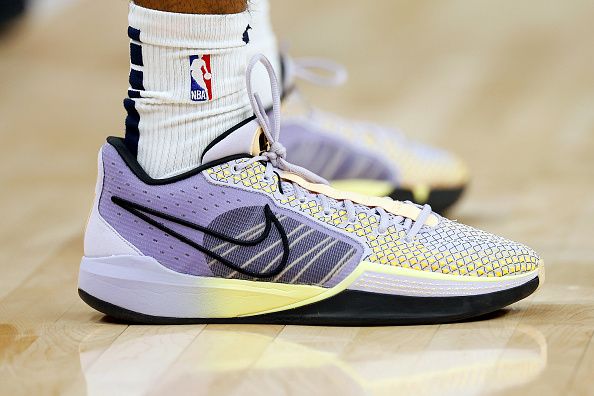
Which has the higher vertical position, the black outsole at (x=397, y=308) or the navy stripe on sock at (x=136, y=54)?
the navy stripe on sock at (x=136, y=54)

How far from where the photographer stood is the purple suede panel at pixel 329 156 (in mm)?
1798

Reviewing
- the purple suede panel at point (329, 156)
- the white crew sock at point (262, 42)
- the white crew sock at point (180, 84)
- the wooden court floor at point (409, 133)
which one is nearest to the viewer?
the wooden court floor at point (409, 133)

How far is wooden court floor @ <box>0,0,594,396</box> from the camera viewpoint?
3.70 feet

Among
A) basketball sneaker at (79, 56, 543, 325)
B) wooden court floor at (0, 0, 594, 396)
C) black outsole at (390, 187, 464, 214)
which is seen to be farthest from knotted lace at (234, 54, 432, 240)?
black outsole at (390, 187, 464, 214)

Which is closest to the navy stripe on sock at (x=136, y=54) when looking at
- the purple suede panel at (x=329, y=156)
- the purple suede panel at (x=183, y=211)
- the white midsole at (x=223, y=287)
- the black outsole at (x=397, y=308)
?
the purple suede panel at (x=183, y=211)

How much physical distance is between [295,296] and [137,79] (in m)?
0.30

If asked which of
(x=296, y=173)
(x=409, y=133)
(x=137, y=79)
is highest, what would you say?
(x=137, y=79)

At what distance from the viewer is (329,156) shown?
6.02ft

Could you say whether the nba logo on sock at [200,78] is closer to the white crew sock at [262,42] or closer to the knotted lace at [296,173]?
the knotted lace at [296,173]

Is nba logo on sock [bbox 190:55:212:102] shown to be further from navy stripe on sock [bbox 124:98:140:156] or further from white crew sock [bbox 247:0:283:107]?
A: white crew sock [bbox 247:0:283:107]

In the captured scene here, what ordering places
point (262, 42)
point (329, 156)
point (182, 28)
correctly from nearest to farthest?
1. point (182, 28)
2. point (262, 42)
3. point (329, 156)

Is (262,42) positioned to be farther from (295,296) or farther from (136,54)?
(295,296)

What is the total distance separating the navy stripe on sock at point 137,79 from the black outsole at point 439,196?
27.3 inches

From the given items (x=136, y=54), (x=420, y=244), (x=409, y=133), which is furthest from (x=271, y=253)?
(x=409, y=133)
